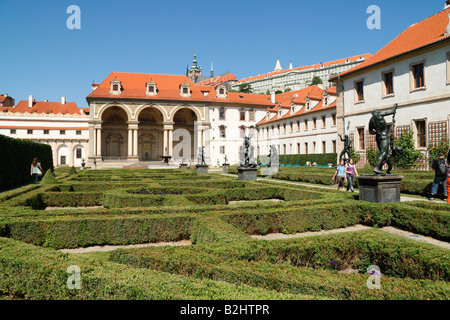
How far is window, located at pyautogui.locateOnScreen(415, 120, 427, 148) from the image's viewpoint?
19234mm

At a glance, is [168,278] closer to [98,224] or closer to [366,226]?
[98,224]

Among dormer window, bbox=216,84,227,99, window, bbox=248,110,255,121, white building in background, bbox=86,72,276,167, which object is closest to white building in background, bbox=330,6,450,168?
white building in background, bbox=86,72,276,167

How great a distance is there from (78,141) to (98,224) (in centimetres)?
5546

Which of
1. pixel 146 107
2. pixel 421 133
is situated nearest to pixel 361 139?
pixel 421 133

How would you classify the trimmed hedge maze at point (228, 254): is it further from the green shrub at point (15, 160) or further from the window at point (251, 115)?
the window at point (251, 115)

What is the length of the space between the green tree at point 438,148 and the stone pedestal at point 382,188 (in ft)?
37.0

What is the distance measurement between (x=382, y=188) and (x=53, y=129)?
58.8 m

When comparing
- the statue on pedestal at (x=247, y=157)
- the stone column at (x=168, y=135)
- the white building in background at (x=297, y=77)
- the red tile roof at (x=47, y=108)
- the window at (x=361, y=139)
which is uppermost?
the white building in background at (x=297, y=77)

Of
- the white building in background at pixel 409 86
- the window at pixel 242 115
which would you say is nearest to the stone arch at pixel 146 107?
the window at pixel 242 115

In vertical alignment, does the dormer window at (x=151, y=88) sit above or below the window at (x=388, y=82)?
above

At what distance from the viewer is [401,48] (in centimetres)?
2114

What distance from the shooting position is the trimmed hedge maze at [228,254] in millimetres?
3115
